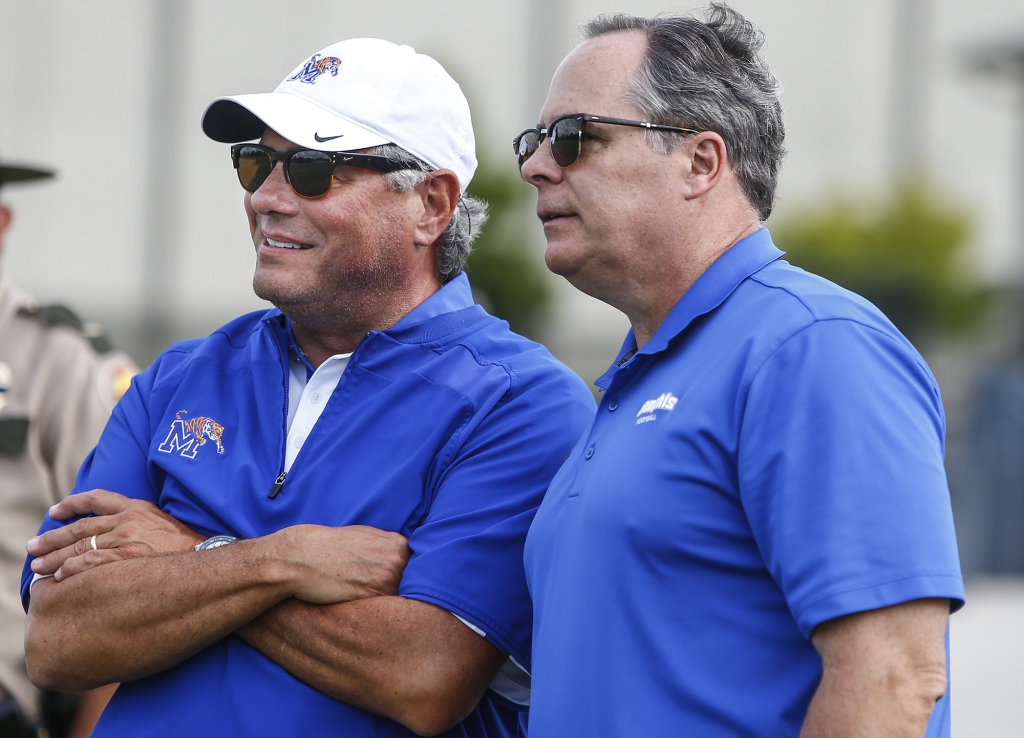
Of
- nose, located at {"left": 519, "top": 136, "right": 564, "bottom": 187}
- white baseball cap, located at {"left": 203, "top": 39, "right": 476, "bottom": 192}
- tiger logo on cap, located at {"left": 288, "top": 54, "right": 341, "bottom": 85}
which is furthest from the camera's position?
tiger logo on cap, located at {"left": 288, "top": 54, "right": 341, "bottom": 85}

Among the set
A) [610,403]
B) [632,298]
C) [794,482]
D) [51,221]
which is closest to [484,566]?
[610,403]

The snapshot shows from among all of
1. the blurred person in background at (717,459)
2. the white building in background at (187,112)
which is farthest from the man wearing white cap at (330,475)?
the white building in background at (187,112)

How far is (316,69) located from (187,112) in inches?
679

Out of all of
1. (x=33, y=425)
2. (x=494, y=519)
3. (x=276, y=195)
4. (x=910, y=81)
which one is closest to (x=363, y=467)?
(x=494, y=519)

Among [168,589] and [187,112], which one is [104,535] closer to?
[168,589]

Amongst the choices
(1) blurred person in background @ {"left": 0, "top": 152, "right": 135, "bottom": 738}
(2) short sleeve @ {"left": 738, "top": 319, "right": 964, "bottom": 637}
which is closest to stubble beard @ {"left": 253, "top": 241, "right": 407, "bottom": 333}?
(2) short sleeve @ {"left": 738, "top": 319, "right": 964, "bottom": 637}

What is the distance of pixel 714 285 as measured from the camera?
6.93 feet

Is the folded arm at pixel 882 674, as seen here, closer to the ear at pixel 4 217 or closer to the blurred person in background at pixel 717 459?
the blurred person in background at pixel 717 459

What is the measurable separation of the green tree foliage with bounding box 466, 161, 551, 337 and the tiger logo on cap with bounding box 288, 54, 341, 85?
42.7 feet

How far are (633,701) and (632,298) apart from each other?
2.59 feet

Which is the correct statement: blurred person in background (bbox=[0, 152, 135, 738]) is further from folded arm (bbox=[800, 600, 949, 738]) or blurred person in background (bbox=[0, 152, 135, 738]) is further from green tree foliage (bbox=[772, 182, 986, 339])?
green tree foliage (bbox=[772, 182, 986, 339])

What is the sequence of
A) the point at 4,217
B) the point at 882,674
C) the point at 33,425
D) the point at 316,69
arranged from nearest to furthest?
the point at 882,674 → the point at 316,69 → the point at 33,425 → the point at 4,217

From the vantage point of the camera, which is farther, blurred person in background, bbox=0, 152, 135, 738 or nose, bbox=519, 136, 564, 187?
blurred person in background, bbox=0, 152, 135, 738

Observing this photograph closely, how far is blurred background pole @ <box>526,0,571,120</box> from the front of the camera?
69.2 feet
